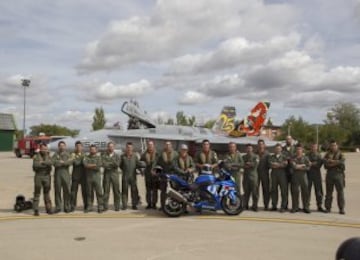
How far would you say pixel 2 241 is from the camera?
7.27 metres

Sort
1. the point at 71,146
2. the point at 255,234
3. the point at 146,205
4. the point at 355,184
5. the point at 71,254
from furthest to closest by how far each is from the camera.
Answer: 1. the point at 71,146
2. the point at 355,184
3. the point at 146,205
4. the point at 255,234
5. the point at 71,254

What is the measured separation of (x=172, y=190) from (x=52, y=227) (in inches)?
108

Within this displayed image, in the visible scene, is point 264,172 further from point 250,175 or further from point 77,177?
point 77,177

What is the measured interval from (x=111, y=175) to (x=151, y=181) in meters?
1.03

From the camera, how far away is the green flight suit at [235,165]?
11.0 metres

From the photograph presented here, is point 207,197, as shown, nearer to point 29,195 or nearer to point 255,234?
point 255,234

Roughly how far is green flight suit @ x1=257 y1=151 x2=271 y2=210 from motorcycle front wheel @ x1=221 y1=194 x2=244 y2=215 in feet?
4.52

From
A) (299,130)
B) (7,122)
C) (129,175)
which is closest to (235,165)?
(129,175)

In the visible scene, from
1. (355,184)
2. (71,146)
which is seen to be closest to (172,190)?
(355,184)

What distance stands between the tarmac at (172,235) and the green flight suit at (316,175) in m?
0.51

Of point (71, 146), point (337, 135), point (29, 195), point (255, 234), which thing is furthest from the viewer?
point (337, 135)

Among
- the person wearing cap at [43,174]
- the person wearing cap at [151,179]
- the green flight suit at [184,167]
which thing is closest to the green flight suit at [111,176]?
the person wearing cap at [151,179]

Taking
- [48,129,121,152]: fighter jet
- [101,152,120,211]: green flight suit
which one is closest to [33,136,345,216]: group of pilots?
[101,152,120,211]: green flight suit

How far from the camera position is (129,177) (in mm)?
11258
